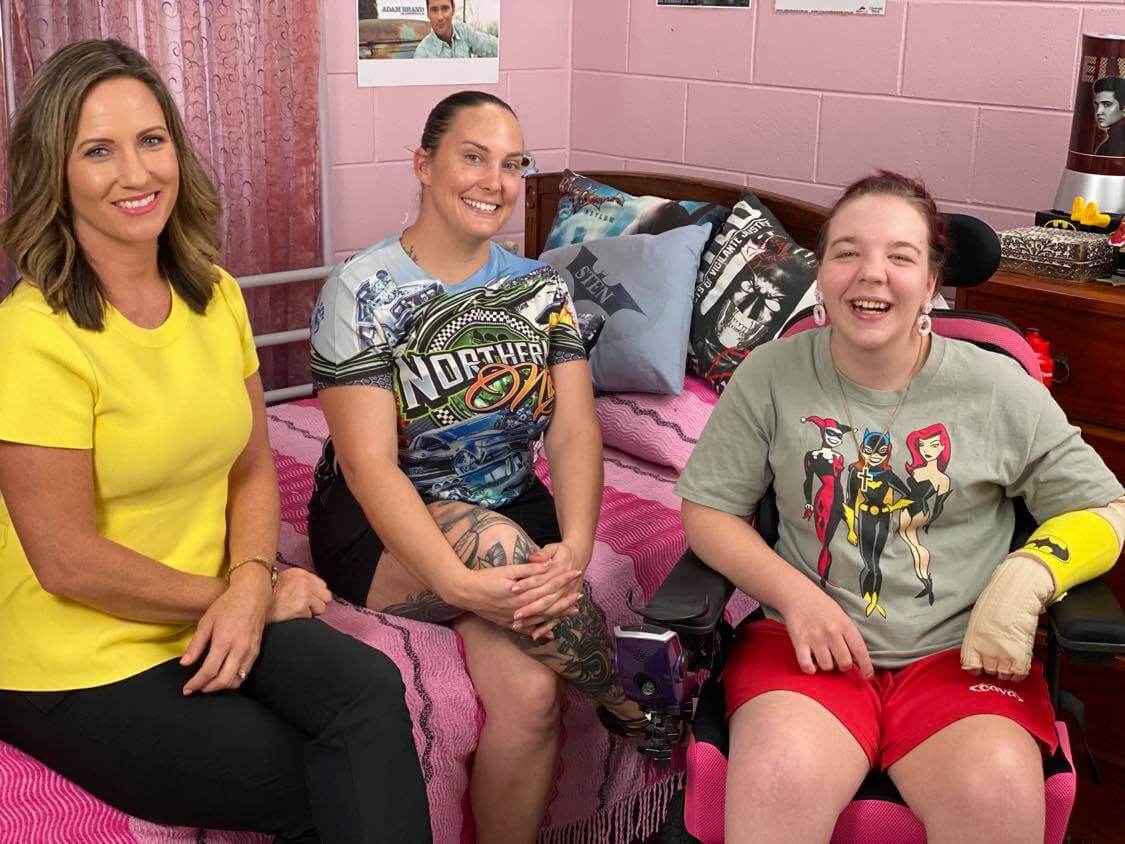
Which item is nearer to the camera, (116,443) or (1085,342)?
(116,443)

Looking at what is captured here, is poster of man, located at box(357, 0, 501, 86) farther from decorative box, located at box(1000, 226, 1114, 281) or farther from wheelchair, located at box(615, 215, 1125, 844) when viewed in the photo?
wheelchair, located at box(615, 215, 1125, 844)

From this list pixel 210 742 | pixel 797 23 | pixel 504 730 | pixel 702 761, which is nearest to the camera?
pixel 210 742

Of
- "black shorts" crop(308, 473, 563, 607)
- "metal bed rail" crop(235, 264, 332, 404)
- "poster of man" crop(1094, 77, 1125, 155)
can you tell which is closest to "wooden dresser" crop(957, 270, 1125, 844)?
"poster of man" crop(1094, 77, 1125, 155)

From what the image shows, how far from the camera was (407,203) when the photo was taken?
11.1 feet

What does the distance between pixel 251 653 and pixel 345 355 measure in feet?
1.66

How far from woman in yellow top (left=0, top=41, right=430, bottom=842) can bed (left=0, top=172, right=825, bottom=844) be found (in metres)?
0.05

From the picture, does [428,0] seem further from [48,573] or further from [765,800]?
[765,800]

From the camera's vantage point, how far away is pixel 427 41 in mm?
3256

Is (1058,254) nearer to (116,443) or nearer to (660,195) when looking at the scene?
(660,195)

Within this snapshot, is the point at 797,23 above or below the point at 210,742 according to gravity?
above

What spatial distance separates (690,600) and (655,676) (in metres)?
0.11

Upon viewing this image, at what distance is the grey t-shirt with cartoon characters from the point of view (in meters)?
1.74

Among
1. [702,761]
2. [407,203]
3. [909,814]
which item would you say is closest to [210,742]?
[702,761]

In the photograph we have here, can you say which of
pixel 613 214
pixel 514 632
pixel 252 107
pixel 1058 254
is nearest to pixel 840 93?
A: pixel 613 214
